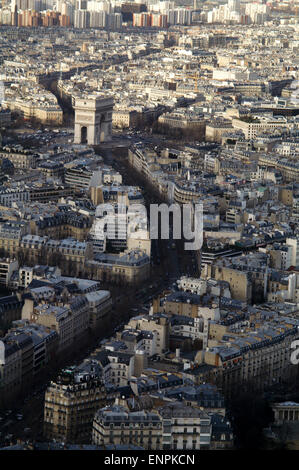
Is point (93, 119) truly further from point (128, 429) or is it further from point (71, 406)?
point (128, 429)

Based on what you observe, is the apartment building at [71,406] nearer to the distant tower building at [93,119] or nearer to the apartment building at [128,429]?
the apartment building at [128,429]

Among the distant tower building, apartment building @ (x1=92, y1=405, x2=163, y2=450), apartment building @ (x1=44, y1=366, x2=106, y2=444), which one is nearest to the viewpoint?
apartment building @ (x1=92, y1=405, x2=163, y2=450)

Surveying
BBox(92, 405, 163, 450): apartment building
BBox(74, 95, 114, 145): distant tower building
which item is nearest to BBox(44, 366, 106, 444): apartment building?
BBox(92, 405, 163, 450): apartment building

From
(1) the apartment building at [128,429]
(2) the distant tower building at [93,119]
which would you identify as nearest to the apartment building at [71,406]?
(1) the apartment building at [128,429]

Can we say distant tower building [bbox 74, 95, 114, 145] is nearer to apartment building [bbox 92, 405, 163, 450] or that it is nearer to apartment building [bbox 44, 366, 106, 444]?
apartment building [bbox 44, 366, 106, 444]

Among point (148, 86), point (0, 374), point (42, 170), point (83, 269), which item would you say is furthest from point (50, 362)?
point (148, 86)

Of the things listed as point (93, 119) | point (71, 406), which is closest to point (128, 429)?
point (71, 406)

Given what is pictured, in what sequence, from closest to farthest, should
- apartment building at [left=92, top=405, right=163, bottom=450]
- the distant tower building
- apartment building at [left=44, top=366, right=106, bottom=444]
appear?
apartment building at [left=92, top=405, right=163, bottom=450] → apartment building at [left=44, top=366, right=106, bottom=444] → the distant tower building
